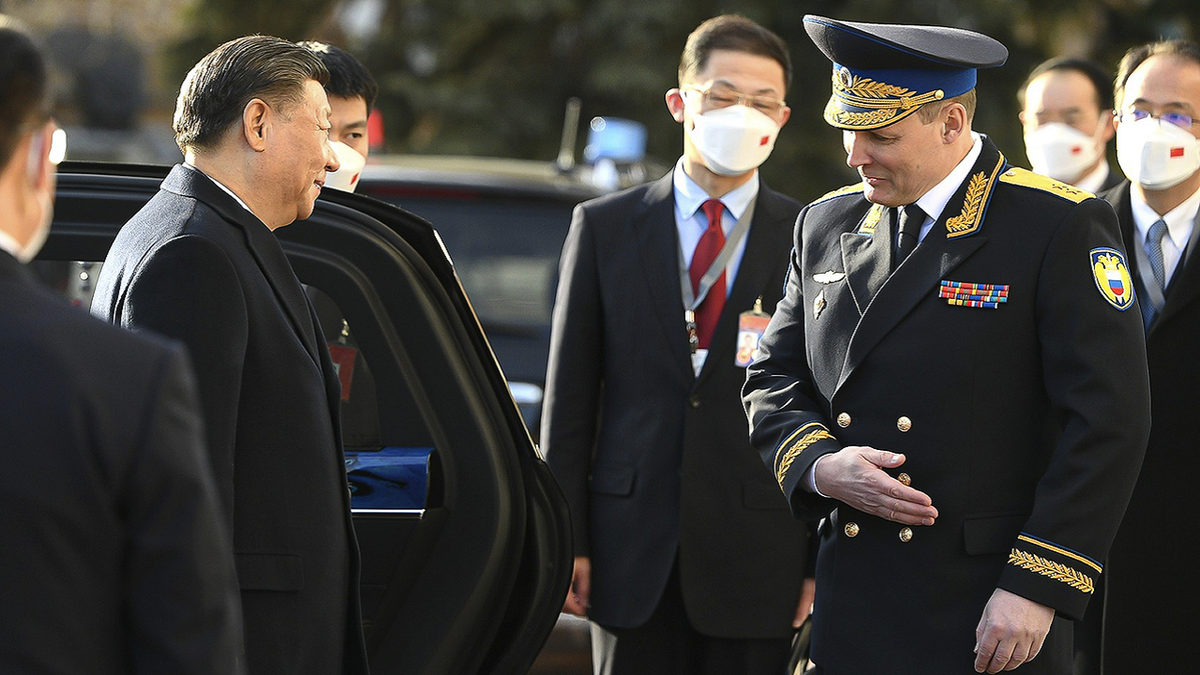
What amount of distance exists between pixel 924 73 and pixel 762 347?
643 mm

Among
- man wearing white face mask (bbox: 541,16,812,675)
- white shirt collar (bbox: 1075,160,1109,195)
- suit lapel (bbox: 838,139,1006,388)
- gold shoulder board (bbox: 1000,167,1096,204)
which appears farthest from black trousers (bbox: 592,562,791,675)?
white shirt collar (bbox: 1075,160,1109,195)

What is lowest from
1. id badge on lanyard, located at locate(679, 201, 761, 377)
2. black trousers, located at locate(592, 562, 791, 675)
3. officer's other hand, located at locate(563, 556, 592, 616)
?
black trousers, located at locate(592, 562, 791, 675)

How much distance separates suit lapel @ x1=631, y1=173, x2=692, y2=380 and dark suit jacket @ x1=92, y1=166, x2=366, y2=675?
3.82 feet

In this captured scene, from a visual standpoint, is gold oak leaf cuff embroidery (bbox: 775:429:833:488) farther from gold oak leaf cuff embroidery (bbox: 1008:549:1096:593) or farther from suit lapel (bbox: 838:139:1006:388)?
gold oak leaf cuff embroidery (bbox: 1008:549:1096:593)

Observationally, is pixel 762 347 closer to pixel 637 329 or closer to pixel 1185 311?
pixel 637 329

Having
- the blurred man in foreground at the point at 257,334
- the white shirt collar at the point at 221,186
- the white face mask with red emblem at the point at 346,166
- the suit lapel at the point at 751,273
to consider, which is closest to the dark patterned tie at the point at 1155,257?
the suit lapel at the point at 751,273

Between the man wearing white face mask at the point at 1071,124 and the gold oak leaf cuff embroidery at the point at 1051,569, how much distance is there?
104 inches

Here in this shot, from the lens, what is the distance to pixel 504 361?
4.23m

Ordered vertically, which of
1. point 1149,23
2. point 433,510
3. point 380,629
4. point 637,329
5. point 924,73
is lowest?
point 380,629

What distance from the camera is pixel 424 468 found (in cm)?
285

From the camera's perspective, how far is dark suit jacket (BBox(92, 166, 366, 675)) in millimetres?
2211

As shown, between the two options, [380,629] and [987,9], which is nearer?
[380,629]

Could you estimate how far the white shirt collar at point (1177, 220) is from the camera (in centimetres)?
357

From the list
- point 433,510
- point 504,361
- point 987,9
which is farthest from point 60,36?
point 433,510
